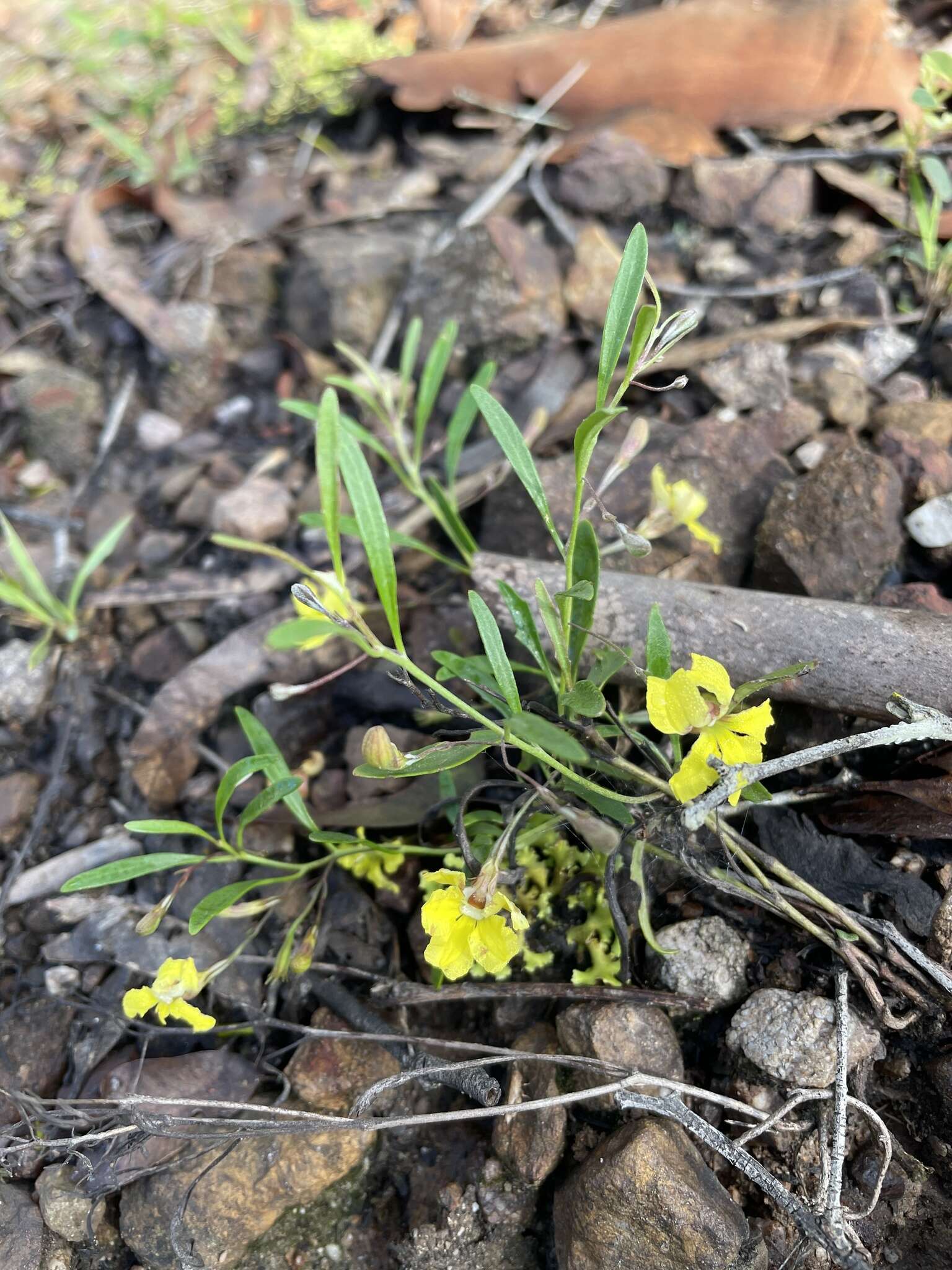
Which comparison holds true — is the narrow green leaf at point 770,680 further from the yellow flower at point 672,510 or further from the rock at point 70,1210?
the rock at point 70,1210

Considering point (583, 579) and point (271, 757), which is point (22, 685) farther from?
point (583, 579)

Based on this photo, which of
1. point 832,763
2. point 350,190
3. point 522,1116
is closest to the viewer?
point 522,1116

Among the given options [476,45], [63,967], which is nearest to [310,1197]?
[63,967]

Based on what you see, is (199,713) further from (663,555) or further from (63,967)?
(663,555)

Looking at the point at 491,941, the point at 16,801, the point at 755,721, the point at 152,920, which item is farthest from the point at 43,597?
the point at 755,721

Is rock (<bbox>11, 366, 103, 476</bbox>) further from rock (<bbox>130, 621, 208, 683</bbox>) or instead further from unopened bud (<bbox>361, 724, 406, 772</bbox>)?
unopened bud (<bbox>361, 724, 406, 772</bbox>)

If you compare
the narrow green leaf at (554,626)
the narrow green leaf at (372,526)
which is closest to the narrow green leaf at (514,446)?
the narrow green leaf at (554,626)
